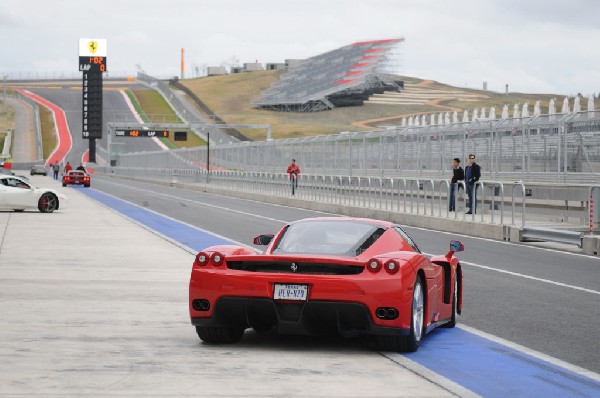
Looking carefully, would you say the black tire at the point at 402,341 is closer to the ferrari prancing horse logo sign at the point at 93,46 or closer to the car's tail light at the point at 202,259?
the car's tail light at the point at 202,259

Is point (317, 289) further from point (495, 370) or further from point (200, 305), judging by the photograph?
point (495, 370)

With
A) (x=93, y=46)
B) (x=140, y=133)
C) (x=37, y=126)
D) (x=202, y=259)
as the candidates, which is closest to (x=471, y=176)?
(x=202, y=259)

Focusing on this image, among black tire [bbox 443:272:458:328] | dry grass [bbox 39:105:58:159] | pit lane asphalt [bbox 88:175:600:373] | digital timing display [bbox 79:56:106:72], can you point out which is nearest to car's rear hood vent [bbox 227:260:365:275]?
pit lane asphalt [bbox 88:175:600:373]

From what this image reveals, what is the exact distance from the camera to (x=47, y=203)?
128 feet

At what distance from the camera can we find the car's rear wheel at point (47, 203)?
3872cm

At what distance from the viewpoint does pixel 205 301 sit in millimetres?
10047

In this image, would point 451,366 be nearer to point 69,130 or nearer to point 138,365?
point 138,365

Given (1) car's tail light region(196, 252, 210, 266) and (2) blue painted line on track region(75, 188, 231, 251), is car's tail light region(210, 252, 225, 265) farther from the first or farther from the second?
(2) blue painted line on track region(75, 188, 231, 251)

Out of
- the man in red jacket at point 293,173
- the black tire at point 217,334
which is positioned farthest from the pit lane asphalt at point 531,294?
the man in red jacket at point 293,173

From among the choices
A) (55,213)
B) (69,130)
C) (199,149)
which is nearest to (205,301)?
(55,213)

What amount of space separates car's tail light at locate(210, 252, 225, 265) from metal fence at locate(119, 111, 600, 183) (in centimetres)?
2269

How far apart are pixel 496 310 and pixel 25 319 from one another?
5.23m

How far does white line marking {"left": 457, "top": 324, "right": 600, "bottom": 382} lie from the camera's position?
916 centimetres

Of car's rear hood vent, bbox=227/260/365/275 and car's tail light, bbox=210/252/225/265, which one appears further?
car's tail light, bbox=210/252/225/265
